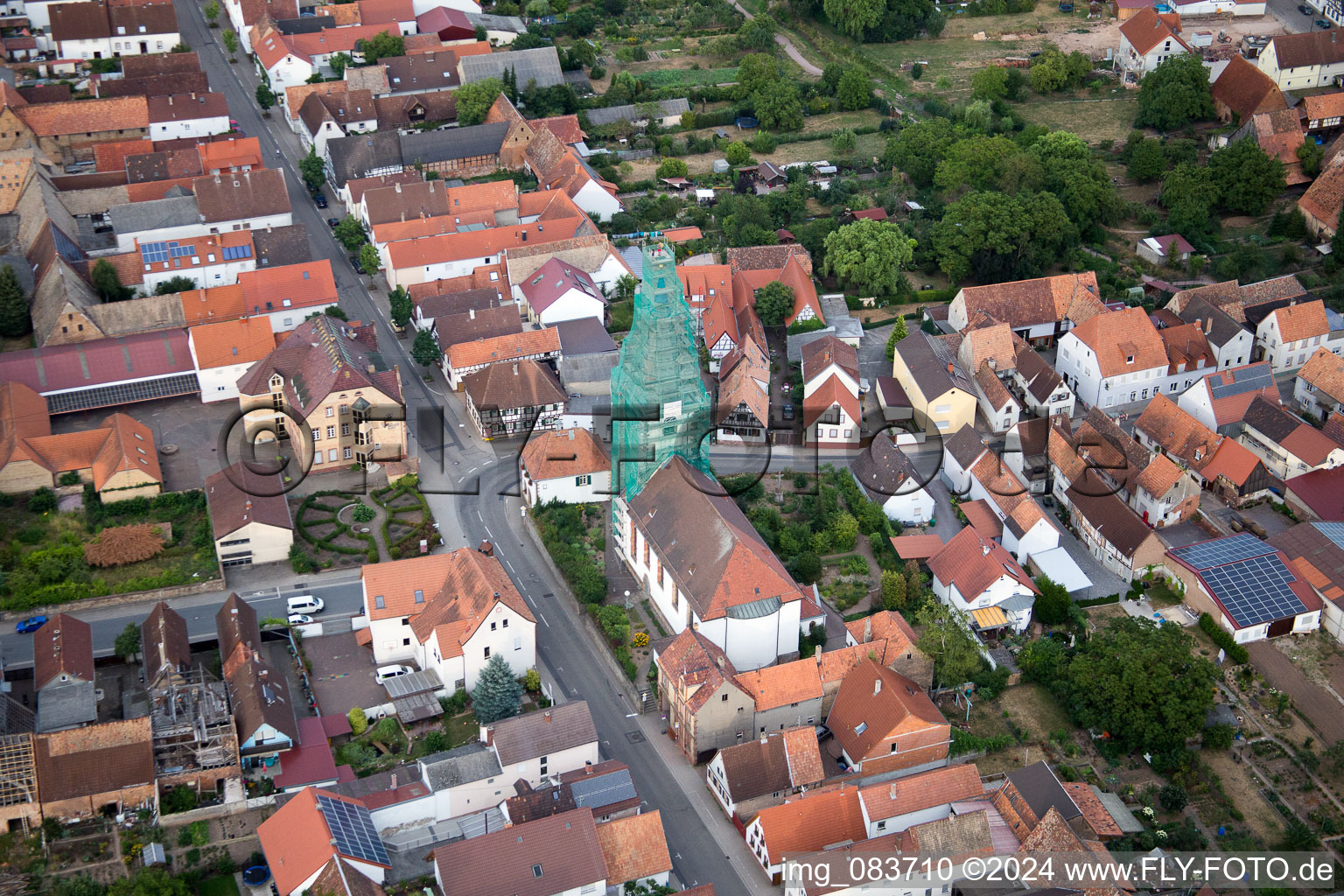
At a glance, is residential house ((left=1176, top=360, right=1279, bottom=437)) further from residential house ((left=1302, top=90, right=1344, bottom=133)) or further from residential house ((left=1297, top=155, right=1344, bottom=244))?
residential house ((left=1302, top=90, right=1344, bottom=133))

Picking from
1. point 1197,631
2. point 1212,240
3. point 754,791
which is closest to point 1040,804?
point 754,791

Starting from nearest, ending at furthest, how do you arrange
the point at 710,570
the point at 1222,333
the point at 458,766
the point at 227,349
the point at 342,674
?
1. the point at 458,766
2. the point at 342,674
3. the point at 710,570
4. the point at 227,349
5. the point at 1222,333

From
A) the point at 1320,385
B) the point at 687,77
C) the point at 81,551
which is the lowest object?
the point at 1320,385

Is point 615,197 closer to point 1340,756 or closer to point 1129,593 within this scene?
point 1129,593

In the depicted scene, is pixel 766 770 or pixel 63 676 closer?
pixel 766 770

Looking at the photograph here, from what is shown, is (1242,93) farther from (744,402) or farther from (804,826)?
(804,826)

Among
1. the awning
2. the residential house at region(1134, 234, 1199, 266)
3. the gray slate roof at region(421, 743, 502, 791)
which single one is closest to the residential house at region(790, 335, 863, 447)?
the awning

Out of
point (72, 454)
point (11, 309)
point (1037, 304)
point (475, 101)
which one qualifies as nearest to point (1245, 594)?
point (1037, 304)
